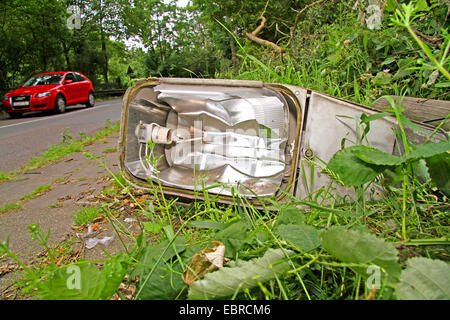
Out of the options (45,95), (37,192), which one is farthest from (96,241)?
(45,95)

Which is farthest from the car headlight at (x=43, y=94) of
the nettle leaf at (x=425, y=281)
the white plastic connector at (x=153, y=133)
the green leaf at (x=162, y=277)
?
the nettle leaf at (x=425, y=281)

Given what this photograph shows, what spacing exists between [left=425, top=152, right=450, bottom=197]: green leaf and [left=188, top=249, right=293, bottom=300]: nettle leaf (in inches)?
19.7

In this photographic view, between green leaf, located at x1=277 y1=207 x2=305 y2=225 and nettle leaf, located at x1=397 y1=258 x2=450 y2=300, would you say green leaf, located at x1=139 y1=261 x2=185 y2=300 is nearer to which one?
green leaf, located at x1=277 y1=207 x2=305 y2=225

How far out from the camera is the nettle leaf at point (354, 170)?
75 cm

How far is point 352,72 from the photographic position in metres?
2.04

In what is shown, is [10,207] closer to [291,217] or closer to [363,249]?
[291,217]

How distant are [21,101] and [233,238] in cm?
1077

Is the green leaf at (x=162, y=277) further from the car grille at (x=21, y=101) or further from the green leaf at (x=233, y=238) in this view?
the car grille at (x=21, y=101)

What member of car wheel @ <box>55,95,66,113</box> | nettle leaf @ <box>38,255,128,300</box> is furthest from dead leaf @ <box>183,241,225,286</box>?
car wheel @ <box>55,95,66,113</box>

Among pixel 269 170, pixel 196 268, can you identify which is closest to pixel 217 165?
pixel 269 170

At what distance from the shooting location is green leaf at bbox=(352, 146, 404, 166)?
69 cm
